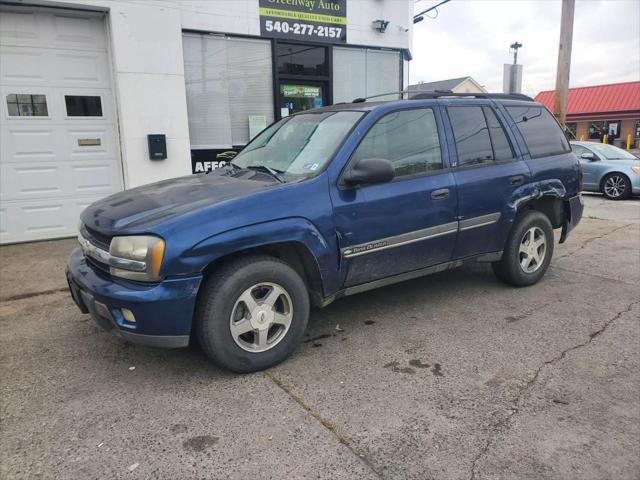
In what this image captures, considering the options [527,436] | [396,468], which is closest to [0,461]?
[396,468]

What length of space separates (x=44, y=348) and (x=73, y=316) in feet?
2.13

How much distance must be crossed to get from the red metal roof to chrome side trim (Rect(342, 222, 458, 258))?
1371 inches

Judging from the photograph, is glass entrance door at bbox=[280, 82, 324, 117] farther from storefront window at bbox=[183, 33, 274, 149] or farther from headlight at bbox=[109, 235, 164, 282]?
headlight at bbox=[109, 235, 164, 282]

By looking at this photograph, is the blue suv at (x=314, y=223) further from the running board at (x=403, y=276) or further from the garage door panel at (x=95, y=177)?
the garage door panel at (x=95, y=177)

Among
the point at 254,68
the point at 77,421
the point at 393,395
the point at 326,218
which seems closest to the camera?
the point at 77,421

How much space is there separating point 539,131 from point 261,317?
3.53m

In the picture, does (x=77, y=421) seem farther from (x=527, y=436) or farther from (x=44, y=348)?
(x=527, y=436)

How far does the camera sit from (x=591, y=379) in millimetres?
3199

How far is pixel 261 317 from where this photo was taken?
3240mm

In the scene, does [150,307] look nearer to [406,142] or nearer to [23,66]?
[406,142]

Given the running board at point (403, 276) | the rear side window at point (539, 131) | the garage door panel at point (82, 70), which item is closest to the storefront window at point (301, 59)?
the garage door panel at point (82, 70)

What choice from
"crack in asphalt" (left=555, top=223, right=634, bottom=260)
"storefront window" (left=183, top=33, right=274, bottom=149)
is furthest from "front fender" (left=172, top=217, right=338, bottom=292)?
"storefront window" (left=183, top=33, right=274, bottom=149)

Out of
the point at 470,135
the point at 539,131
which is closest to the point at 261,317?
the point at 470,135

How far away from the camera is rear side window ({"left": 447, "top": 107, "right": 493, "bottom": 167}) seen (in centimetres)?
432
